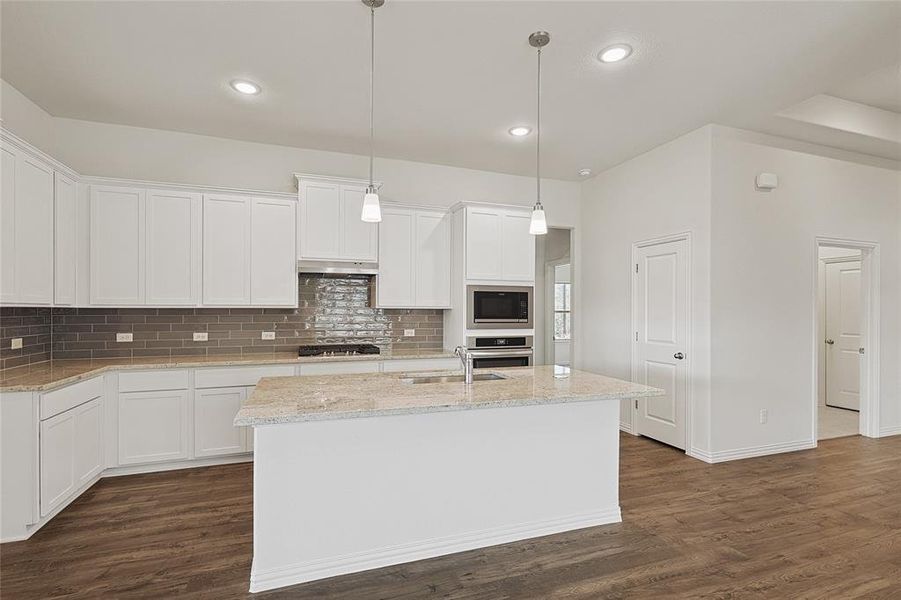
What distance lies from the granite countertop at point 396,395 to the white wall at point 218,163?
254cm

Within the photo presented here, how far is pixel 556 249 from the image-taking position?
22.9 feet

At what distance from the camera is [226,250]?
4.13 m

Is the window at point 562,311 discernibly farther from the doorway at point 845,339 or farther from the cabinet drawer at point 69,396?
the cabinet drawer at point 69,396

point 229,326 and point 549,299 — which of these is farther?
point 549,299

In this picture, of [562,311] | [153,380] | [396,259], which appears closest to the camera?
[153,380]

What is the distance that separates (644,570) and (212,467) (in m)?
3.39

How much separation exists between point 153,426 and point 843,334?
314 inches

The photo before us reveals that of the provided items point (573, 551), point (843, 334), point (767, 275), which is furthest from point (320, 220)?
point (843, 334)

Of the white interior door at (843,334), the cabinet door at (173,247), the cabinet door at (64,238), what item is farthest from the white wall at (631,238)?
the cabinet door at (64,238)

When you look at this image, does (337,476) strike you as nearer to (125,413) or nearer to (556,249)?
(125,413)

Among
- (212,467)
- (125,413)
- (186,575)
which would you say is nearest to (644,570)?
(186,575)

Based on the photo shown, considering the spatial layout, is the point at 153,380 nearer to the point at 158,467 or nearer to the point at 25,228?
the point at 158,467

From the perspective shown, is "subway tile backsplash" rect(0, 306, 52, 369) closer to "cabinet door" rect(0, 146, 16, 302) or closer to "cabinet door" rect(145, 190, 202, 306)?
"cabinet door" rect(0, 146, 16, 302)

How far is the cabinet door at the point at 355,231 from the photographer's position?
14.6 ft
